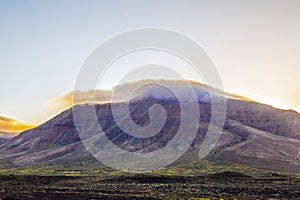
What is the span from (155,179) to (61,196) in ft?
187

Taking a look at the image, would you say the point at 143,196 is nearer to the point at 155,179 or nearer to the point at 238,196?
the point at 238,196

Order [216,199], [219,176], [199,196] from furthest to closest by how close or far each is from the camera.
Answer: [219,176] → [199,196] → [216,199]

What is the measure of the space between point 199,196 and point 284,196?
2198cm

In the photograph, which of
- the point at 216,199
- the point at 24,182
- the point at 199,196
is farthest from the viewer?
the point at 24,182

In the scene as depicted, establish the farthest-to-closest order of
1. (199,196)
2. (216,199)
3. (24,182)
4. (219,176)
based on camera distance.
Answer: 1. (219,176)
2. (24,182)
3. (199,196)
4. (216,199)

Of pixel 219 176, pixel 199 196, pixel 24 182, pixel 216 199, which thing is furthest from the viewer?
pixel 219 176

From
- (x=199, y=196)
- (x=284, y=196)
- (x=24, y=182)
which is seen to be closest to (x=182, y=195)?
(x=199, y=196)

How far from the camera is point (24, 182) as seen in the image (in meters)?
143

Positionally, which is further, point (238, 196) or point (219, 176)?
point (219, 176)

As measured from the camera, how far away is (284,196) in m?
93.4

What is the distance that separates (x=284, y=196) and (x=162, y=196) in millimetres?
31334

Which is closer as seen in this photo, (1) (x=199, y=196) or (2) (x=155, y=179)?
(1) (x=199, y=196)

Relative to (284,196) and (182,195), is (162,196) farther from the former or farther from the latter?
(284,196)

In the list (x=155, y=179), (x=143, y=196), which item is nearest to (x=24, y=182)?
(x=155, y=179)
